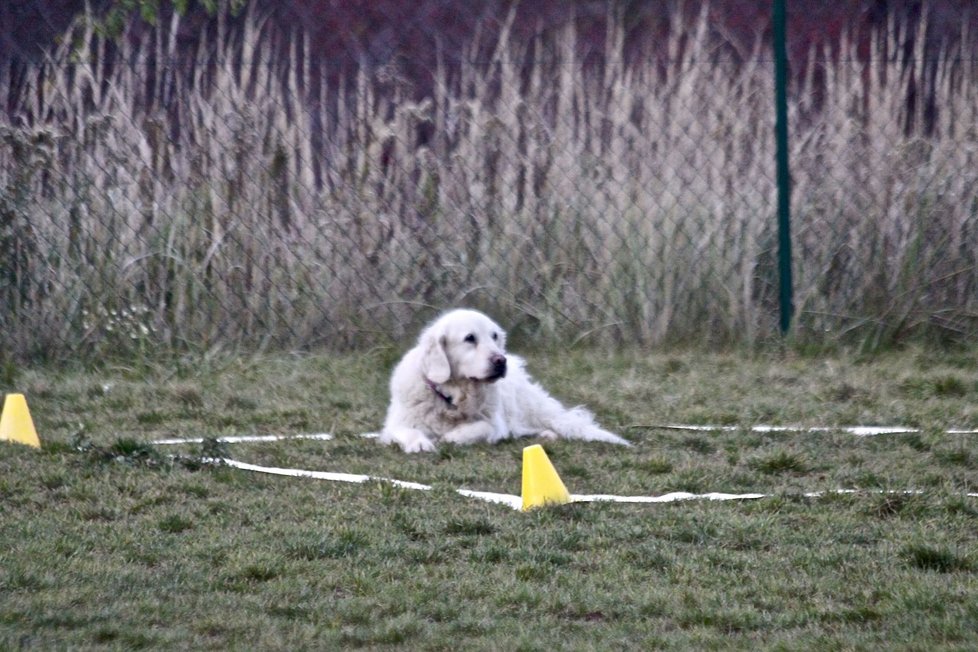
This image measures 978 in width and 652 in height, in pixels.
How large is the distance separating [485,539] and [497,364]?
69.4 inches

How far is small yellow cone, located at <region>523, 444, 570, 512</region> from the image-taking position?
3947mm

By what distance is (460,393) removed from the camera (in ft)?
17.8

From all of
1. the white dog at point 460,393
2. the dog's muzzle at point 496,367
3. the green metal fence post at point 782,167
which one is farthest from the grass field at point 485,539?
the green metal fence post at point 782,167

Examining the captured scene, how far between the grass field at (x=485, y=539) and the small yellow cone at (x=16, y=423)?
119 millimetres

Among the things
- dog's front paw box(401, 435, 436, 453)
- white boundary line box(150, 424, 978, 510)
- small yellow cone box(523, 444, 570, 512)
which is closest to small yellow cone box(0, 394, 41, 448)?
white boundary line box(150, 424, 978, 510)

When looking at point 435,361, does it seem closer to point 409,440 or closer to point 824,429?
point 409,440

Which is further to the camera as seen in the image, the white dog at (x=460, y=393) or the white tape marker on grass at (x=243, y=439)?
the white dog at (x=460, y=393)

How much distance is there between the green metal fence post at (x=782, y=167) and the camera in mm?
7473

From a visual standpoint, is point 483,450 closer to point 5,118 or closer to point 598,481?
point 598,481

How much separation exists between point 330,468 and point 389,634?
6.40 ft

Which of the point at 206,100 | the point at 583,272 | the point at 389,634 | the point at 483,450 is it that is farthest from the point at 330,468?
the point at 206,100

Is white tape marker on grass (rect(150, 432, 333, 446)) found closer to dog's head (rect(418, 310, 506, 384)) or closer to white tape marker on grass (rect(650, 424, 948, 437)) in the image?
dog's head (rect(418, 310, 506, 384))

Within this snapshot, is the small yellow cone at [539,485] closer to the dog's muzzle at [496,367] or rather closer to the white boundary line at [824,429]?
the dog's muzzle at [496,367]

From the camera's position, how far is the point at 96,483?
14.0ft
